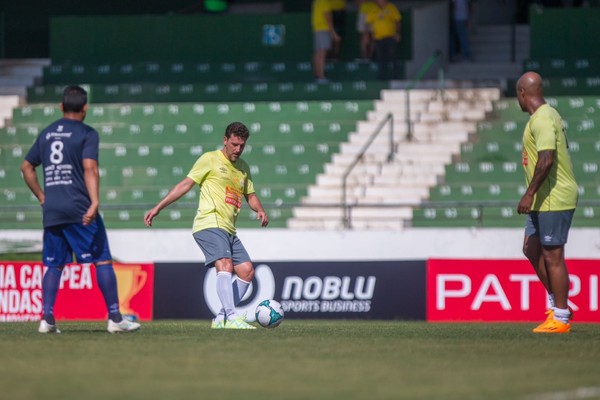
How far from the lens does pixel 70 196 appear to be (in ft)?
35.3

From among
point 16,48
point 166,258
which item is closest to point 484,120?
point 166,258

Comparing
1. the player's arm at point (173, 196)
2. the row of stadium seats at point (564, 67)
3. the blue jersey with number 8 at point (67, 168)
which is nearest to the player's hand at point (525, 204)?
the player's arm at point (173, 196)

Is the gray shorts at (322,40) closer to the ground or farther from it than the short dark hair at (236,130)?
farther from it

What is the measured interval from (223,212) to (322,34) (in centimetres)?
1348

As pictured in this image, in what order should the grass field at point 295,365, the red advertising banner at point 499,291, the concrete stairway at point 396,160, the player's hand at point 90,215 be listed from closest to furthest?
the grass field at point 295,365
the player's hand at point 90,215
the red advertising banner at point 499,291
the concrete stairway at point 396,160

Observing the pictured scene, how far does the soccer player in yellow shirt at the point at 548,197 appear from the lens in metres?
11.4

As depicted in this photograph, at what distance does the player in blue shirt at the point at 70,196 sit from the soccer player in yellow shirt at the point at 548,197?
3.51 meters

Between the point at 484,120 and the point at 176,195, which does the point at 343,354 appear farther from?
the point at 484,120

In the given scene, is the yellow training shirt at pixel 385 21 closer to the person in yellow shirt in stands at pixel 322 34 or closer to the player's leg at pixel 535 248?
the person in yellow shirt in stands at pixel 322 34

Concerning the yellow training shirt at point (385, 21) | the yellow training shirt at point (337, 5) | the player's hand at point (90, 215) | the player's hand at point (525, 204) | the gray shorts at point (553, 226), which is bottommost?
the gray shorts at point (553, 226)

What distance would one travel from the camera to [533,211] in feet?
38.1

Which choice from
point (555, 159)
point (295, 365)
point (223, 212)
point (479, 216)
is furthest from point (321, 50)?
point (295, 365)

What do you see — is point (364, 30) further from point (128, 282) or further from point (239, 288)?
point (239, 288)

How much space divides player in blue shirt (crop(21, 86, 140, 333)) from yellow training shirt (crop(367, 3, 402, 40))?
568 inches
